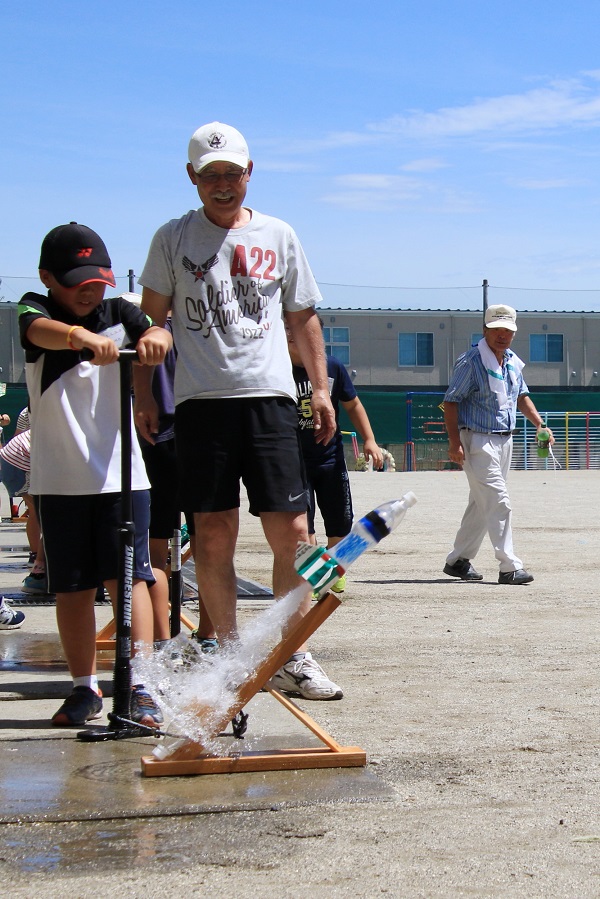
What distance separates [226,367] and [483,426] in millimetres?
5390

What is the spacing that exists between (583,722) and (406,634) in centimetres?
231

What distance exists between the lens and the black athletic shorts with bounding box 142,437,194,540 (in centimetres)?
609

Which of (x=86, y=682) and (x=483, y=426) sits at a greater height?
(x=483, y=426)

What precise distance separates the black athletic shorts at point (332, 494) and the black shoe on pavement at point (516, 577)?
1693 millimetres

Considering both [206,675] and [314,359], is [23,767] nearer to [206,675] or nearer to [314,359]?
[206,675]

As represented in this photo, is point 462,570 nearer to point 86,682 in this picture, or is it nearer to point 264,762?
point 86,682

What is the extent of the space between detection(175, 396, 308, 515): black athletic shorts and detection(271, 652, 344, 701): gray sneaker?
2.55 ft

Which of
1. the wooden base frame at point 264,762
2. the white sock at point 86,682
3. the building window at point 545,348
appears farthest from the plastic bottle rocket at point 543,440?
the building window at point 545,348

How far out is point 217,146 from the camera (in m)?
4.71

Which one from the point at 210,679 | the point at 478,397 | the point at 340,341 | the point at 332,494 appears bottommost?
the point at 210,679

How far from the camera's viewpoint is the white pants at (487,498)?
31.3ft

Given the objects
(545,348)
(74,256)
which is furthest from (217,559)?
(545,348)

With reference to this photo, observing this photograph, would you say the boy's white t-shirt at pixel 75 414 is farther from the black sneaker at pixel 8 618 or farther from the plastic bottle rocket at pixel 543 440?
the plastic bottle rocket at pixel 543 440

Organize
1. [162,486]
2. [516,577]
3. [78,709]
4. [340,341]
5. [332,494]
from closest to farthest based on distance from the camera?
[78,709] → [162,486] → [332,494] → [516,577] → [340,341]
